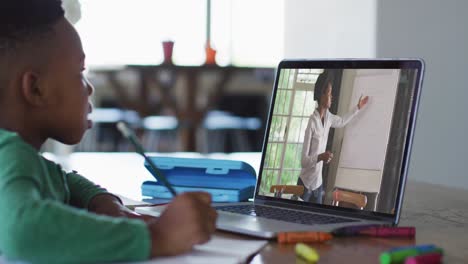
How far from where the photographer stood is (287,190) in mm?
1156

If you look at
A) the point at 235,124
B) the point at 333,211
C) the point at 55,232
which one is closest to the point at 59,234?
the point at 55,232

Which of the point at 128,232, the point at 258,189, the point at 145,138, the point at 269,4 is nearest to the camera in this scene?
the point at 128,232

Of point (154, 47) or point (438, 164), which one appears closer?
point (438, 164)

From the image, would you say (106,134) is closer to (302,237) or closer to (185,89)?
(185,89)

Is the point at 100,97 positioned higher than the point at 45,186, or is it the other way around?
the point at 45,186

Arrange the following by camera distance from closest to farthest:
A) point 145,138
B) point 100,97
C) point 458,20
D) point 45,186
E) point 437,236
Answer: point 45,186, point 437,236, point 458,20, point 145,138, point 100,97

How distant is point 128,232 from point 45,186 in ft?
0.57

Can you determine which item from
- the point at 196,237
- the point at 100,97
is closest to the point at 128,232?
the point at 196,237

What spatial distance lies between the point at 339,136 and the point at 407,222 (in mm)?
156

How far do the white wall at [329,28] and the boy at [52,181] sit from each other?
910 millimetres

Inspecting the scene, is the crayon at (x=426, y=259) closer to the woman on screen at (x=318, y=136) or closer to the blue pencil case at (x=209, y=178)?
the woman on screen at (x=318, y=136)

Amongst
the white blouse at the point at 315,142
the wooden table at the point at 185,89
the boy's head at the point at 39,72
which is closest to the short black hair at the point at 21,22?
the boy's head at the point at 39,72

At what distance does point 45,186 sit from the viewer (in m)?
0.85

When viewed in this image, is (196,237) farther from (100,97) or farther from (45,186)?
(100,97)
